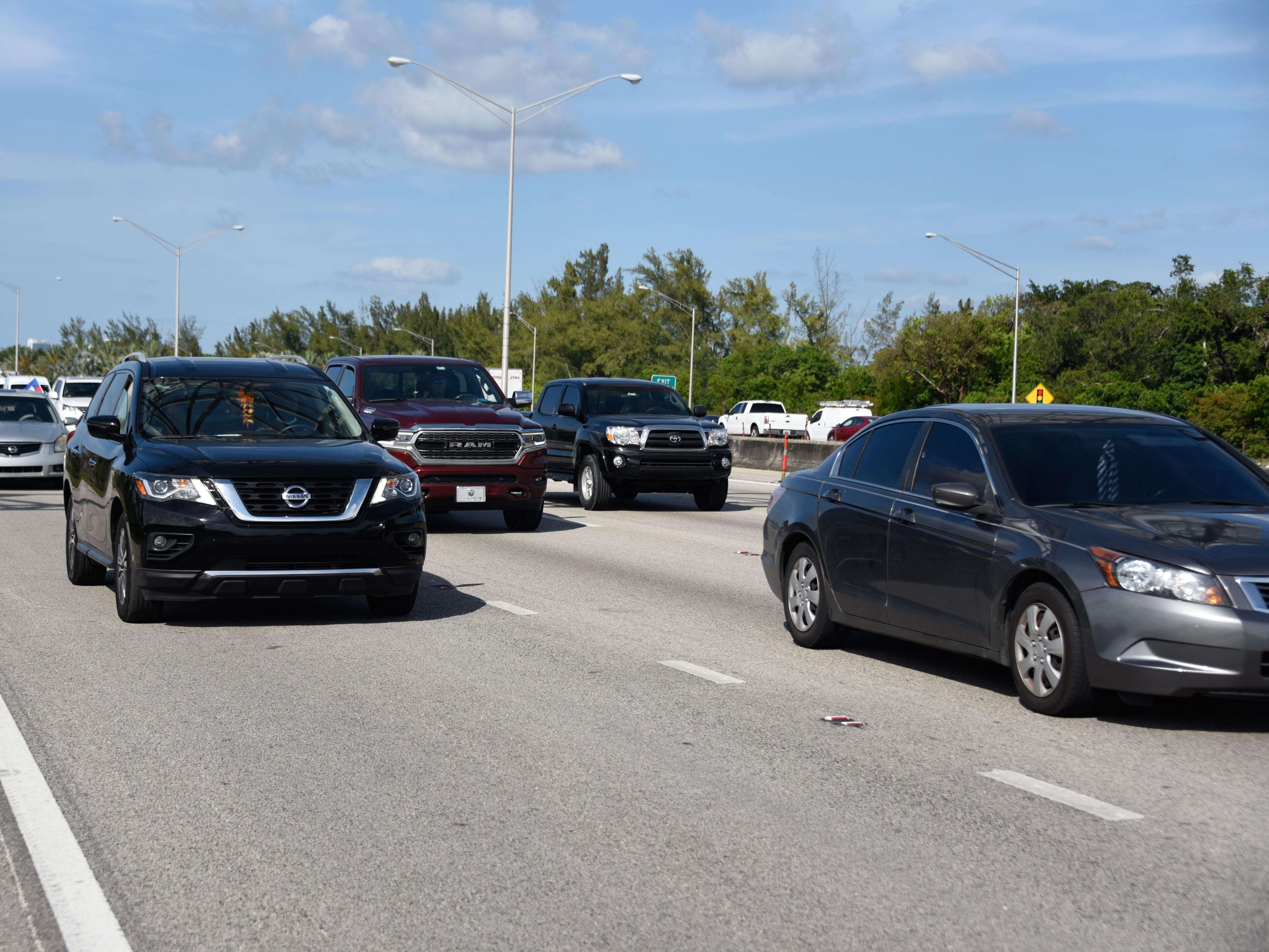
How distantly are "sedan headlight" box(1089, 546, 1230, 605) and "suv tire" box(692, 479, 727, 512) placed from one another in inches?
561

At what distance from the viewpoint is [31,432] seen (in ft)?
74.1

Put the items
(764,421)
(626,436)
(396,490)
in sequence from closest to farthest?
(396,490)
(626,436)
(764,421)

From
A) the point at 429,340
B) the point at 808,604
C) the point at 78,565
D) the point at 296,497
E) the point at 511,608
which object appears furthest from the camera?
the point at 429,340

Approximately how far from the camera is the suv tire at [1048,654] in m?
6.61

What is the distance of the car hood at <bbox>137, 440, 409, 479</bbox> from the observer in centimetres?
931

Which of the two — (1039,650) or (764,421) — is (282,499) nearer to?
(1039,650)

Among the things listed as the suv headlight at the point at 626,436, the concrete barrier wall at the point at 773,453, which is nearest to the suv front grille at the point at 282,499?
the suv headlight at the point at 626,436

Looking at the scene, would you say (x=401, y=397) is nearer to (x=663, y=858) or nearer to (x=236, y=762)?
(x=236, y=762)

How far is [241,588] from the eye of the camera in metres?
9.18

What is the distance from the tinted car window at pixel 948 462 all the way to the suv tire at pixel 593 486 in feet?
40.1

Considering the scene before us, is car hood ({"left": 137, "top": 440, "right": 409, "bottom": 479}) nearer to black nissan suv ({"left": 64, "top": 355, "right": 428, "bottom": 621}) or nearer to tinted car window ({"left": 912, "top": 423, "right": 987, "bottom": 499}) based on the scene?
black nissan suv ({"left": 64, "top": 355, "right": 428, "bottom": 621})

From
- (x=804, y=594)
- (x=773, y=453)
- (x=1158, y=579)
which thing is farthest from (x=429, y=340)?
(x=1158, y=579)

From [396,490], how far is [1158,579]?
5178 millimetres

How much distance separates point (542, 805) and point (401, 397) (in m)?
13.0
